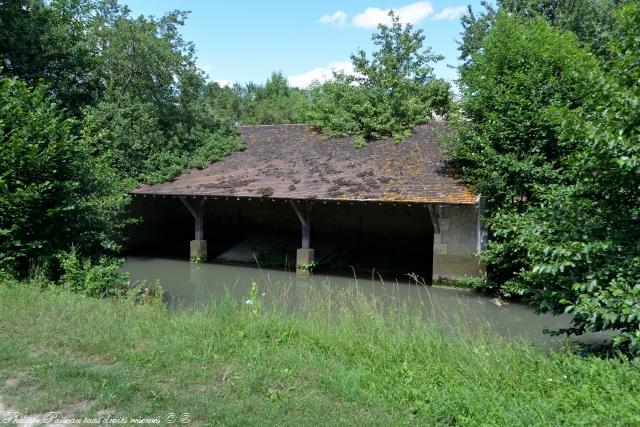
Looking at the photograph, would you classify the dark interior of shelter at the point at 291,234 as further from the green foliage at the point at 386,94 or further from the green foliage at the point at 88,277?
the green foliage at the point at 88,277

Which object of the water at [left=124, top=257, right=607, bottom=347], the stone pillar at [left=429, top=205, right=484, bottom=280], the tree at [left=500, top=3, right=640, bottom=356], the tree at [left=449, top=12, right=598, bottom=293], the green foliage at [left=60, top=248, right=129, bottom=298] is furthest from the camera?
the stone pillar at [left=429, top=205, right=484, bottom=280]

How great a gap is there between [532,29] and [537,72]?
1.32 metres

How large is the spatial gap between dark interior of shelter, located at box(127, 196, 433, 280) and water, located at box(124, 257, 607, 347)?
1.00 metres

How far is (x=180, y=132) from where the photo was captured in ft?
56.5

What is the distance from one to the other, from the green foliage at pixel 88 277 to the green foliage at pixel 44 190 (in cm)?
35

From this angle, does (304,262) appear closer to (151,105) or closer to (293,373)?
(151,105)

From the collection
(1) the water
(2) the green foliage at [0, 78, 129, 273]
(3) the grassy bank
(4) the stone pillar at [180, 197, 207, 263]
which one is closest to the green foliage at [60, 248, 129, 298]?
(2) the green foliage at [0, 78, 129, 273]

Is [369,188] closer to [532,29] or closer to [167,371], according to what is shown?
[532,29]

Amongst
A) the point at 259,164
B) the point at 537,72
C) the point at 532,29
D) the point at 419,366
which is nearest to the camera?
the point at 419,366

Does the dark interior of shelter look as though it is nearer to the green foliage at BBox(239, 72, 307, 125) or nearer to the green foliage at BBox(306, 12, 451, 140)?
the green foliage at BBox(306, 12, 451, 140)

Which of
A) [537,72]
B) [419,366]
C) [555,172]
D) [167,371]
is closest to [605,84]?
[419,366]

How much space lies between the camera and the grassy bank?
10.5 feet

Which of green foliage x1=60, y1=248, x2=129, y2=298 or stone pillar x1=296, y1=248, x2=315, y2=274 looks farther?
stone pillar x1=296, y1=248, x2=315, y2=274

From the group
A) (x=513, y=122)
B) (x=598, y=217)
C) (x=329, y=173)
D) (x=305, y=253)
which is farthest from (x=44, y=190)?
(x=513, y=122)
